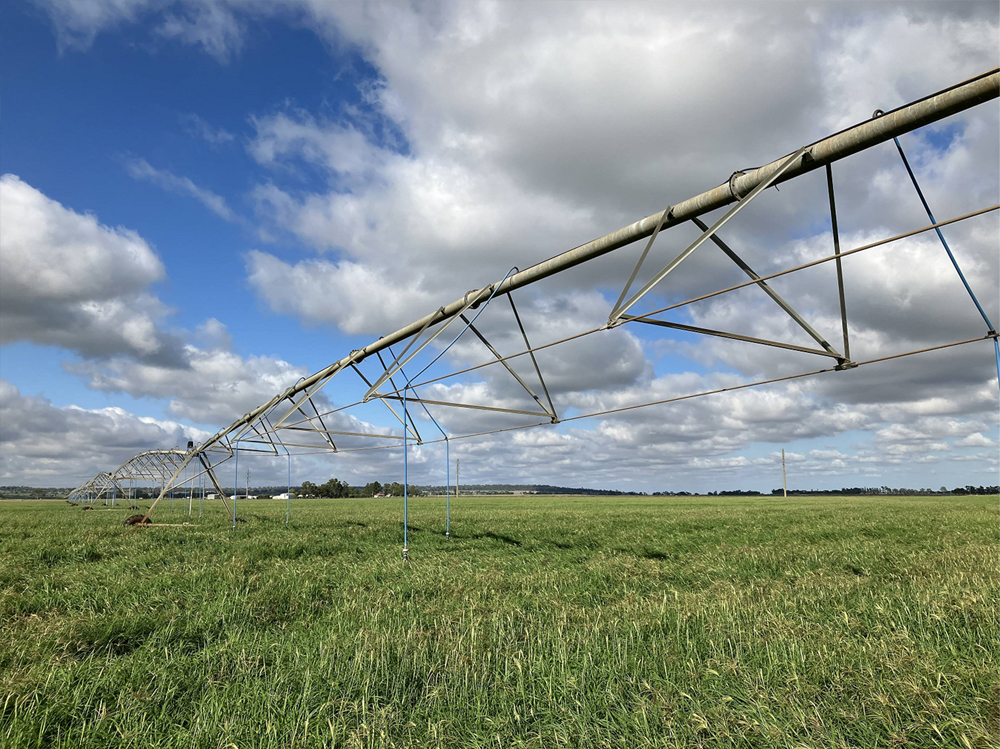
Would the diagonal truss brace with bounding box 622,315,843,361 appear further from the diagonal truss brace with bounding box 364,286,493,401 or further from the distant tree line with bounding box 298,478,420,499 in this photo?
the distant tree line with bounding box 298,478,420,499

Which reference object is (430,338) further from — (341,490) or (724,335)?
(341,490)

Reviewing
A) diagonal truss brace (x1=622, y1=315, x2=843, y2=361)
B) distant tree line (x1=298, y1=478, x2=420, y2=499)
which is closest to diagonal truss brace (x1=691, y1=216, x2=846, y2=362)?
diagonal truss brace (x1=622, y1=315, x2=843, y2=361)

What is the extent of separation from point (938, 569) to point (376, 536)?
46.7 feet

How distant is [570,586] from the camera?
Result: 30.8ft

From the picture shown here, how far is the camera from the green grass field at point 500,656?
4.18 meters

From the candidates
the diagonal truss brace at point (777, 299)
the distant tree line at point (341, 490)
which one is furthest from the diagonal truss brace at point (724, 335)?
the distant tree line at point (341, 490)

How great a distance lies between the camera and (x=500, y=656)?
571cm

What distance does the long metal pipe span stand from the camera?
505cm

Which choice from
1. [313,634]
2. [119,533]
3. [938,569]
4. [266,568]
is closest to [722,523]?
[938,569]

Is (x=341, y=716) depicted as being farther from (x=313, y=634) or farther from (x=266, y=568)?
(x=266, y=568)

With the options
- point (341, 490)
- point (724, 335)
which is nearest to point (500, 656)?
point (724, 335)

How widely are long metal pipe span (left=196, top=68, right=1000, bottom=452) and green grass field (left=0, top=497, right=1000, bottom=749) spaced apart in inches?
191

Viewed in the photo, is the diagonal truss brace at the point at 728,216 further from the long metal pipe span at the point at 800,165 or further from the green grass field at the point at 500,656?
the green grass field at the point at 500,656

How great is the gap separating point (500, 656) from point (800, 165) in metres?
6.13
